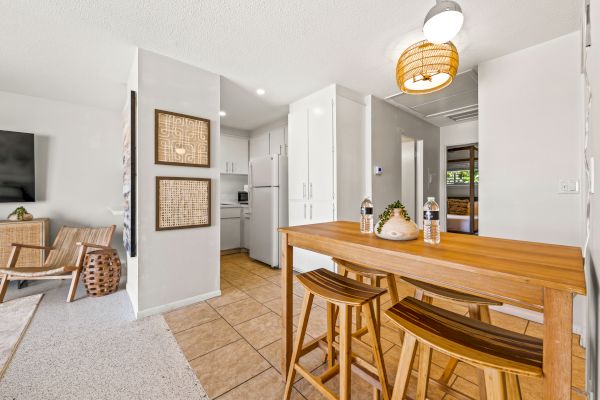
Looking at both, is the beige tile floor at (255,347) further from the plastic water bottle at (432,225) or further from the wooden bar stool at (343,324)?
the plastic water bottle at (432,225)

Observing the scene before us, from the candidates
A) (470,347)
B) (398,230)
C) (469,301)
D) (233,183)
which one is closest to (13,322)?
(398,230)

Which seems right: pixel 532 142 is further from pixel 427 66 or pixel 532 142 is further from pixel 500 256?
pixel 500 256

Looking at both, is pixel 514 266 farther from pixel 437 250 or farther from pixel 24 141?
pixel 24 141

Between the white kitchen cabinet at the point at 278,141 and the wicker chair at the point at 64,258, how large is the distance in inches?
110

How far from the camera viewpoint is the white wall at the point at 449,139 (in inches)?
185

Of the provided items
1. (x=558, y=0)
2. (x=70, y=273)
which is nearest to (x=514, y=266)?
(x=558, y=0)

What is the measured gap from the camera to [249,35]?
2.08 metres

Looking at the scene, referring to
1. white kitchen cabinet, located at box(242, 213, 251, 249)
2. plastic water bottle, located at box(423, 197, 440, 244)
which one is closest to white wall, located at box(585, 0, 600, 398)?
plastic water bottle, located at box(423, 197, 440, 244)

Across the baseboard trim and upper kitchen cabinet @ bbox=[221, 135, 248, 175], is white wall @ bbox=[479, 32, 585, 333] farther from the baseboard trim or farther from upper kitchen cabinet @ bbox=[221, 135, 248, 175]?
upper kitchen cabinet @ bbox=[221, 135, 248, 175]

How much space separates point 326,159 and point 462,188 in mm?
3460

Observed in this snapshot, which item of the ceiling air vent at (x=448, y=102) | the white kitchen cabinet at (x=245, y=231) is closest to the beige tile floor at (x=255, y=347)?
the white kitchen cabinet at (x=245, y=231)

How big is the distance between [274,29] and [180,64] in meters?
1.10

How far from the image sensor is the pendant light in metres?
1.33

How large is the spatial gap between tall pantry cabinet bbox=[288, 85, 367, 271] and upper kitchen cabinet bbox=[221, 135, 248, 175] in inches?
73.8
